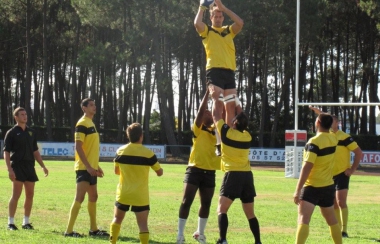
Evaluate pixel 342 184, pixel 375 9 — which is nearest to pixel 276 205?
pixel 342 184

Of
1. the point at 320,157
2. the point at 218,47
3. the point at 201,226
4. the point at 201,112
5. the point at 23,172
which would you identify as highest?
the point at 218,47

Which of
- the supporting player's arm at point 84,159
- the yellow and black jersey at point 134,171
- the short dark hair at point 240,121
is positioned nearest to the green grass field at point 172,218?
the supporting player's arm at point 84,159

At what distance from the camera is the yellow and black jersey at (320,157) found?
10.2 m

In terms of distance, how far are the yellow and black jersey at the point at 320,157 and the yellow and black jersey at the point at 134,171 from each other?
6.97 ft

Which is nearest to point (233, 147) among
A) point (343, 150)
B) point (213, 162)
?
point (213, 162)

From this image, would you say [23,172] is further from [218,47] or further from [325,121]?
[325,121]

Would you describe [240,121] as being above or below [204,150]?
above

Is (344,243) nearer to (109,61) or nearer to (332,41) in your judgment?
(109,61)

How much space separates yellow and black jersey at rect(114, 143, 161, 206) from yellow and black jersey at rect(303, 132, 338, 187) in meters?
2.12

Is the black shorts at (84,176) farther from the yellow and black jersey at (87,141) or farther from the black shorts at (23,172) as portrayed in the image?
the black shorts at (23,172)

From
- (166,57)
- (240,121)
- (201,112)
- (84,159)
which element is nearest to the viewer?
(240,121)

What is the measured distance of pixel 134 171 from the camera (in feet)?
33.5

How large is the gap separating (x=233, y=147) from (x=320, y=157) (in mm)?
1270

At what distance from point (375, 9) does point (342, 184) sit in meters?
33.9
